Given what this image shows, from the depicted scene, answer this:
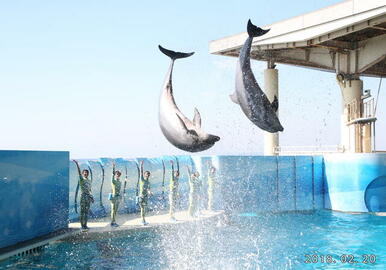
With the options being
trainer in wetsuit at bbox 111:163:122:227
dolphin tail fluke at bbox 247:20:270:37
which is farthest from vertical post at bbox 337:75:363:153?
dolphin tail fluke at bbox 247:20:270:37

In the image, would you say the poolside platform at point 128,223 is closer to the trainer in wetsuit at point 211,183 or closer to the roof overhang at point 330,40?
the trainer in wetsuit at point 211,183

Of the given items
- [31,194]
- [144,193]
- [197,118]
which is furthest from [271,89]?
[197,118]

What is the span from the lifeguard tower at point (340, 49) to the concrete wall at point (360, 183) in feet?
6.43

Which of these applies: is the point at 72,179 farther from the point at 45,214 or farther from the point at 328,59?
the point at 328,59

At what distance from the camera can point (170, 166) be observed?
14.5 meters

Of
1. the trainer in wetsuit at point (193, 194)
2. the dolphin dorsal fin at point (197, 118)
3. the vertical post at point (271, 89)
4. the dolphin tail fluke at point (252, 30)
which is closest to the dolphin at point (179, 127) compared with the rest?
the dolphin dorsal fin at point (197, 118)

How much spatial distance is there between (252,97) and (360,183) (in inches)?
398

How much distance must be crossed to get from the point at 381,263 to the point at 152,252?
4.62 m

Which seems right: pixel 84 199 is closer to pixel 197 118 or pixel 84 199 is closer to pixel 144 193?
pixel 144 193

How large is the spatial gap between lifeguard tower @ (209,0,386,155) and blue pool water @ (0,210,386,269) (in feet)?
20.7

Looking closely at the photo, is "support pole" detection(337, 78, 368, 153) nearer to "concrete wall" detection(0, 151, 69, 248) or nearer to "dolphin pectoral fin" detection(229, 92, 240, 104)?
"concrete wall" detection(0, 151, 69, 248)

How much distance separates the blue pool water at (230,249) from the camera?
870 cm

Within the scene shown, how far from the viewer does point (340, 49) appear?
793 inches

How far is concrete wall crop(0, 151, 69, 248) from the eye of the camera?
936 centimetres
